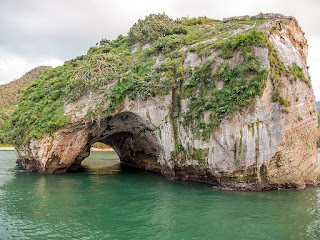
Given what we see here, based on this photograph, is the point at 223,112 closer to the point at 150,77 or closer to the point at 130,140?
the point at 150,77

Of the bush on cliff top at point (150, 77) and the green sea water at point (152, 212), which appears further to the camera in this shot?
the bush on cliff top at point (150, 77)

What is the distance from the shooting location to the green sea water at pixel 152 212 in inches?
344

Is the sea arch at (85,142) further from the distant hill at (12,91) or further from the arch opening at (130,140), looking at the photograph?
the distant hill at (12,91)

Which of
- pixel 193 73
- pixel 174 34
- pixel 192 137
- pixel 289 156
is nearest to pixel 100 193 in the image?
pixel 192 137

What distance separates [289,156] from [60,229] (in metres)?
13.2

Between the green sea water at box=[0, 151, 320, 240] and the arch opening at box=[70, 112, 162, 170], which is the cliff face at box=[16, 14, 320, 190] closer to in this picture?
the arch opening at box=[70, 112, 162, 170]

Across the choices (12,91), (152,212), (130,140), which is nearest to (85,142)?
(130,140)

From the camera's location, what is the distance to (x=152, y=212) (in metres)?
10.9

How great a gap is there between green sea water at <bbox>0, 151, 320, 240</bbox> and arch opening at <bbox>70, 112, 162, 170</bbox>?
5.84 metres

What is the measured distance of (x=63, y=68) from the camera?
26.0m

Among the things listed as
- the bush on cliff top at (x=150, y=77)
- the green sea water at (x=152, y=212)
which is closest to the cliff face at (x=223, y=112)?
the bush on cliff top at (x=150, y=77)

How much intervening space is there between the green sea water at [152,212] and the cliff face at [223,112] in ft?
5.51

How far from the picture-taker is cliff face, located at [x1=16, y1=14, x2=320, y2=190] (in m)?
14.4

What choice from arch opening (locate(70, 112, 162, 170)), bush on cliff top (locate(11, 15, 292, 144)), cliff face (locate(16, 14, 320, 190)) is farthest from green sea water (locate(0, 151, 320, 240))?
arch opening (locate(70, 112, 162, 170))
